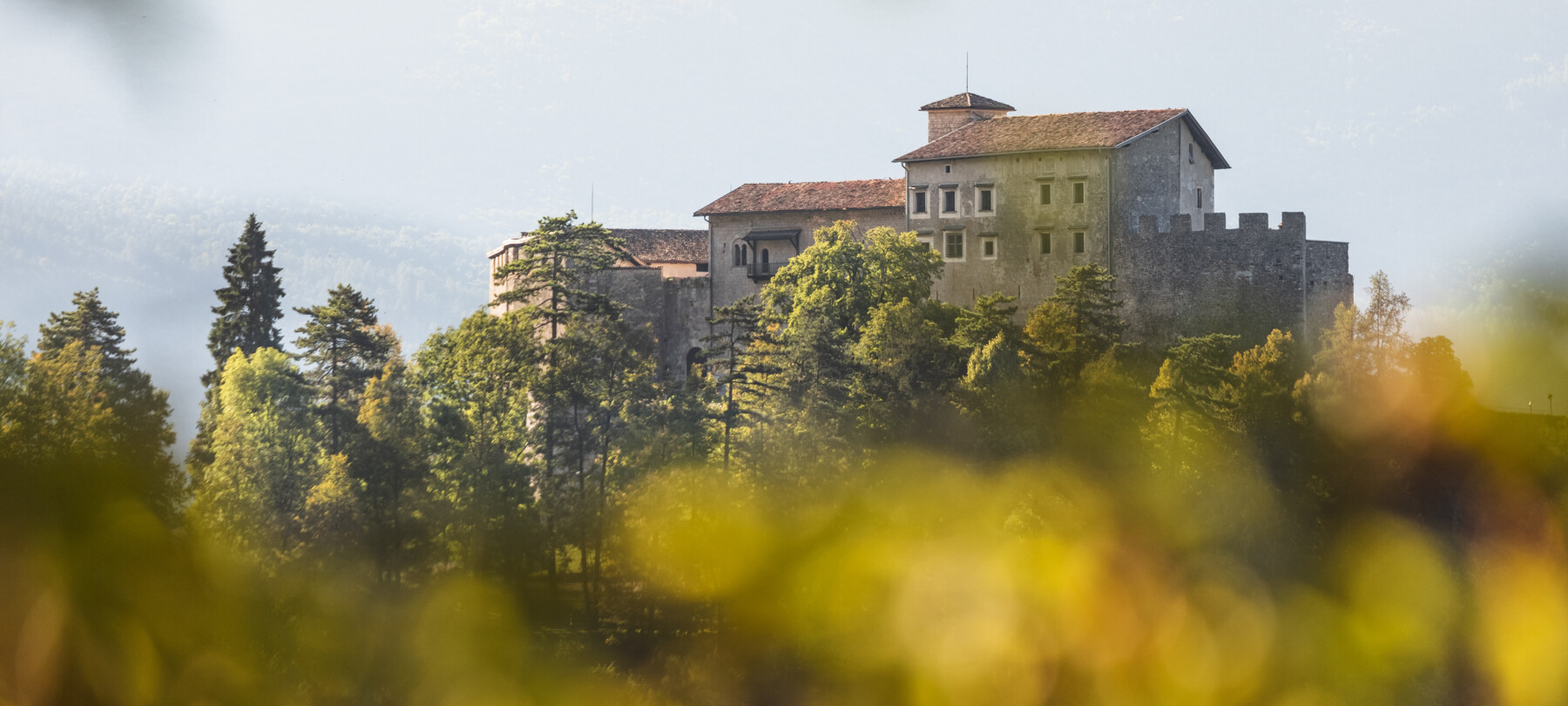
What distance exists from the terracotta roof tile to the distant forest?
12.4ft

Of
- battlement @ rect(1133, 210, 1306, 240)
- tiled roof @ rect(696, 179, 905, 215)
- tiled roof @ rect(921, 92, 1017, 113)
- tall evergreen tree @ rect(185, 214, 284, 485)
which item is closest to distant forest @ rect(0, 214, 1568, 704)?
battlement @ rect(1133, 210, 1306, 240)

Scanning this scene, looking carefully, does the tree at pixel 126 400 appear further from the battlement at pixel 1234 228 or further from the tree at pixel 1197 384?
the battlement at pixel 1234 228

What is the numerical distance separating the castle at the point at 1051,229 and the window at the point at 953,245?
51mm

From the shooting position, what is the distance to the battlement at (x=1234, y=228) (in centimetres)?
4031

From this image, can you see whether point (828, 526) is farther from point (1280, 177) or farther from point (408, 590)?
point (1280, 177)

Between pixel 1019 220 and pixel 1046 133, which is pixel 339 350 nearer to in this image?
pixel 1019 220

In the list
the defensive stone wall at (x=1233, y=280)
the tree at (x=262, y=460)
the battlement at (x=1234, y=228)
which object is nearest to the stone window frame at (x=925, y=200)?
the battlement at (x=1234, y=228)

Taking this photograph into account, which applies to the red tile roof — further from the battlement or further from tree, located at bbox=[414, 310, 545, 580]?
tree, located at bbox=[414, 310, 545, 580]

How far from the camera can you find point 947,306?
44.5 m

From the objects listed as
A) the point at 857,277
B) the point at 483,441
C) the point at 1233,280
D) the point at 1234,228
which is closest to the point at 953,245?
the point at 857,277

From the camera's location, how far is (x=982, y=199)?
45656 mm

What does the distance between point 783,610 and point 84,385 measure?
67.0ft

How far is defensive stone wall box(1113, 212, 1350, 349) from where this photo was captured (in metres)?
40.3

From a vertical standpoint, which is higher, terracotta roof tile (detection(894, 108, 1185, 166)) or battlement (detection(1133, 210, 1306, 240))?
terracotta roof tile (detection(894, 108, 1185, 166))
